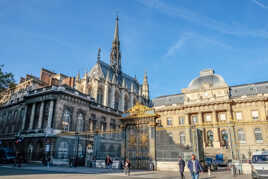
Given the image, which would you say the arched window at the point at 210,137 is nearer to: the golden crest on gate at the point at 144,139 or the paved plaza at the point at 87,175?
the paved plaza at the point at 87,175

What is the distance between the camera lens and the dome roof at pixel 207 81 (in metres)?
39.9

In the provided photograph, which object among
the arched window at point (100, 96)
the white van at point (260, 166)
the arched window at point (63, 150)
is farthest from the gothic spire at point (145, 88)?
the white van at point (260, 166)

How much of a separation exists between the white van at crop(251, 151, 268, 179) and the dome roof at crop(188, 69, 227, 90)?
28.8 metres

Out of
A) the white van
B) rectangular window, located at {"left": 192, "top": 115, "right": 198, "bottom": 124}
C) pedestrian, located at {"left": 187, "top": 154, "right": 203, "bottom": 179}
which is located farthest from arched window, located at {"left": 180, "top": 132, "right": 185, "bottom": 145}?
pedestrian, located at {"left": 187, "top": 154, "right": 203, "bottom": 179}

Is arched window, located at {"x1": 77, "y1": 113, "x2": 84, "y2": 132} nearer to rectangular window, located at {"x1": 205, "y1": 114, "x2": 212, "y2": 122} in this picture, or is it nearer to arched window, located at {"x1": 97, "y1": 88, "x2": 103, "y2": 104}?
arched window, located at {"x1": 97, "y1": 88, "x2": 103, "y2": 104}

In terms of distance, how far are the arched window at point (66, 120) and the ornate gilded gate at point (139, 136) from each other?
15.8 metres

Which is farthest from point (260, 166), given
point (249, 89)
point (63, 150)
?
point (249, 89)

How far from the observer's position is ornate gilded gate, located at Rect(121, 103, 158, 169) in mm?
16892

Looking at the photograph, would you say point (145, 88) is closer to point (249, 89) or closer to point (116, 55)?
point (116, 55)

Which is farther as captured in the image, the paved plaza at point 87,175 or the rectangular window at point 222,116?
the rectangular window at point 222,116

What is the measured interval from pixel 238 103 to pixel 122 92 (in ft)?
103

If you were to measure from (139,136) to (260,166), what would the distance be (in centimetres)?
914

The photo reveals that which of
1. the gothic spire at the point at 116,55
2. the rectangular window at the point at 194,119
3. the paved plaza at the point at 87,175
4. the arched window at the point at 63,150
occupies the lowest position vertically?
the paved plaza at the point at 87,175

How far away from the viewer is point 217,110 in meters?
37.5
